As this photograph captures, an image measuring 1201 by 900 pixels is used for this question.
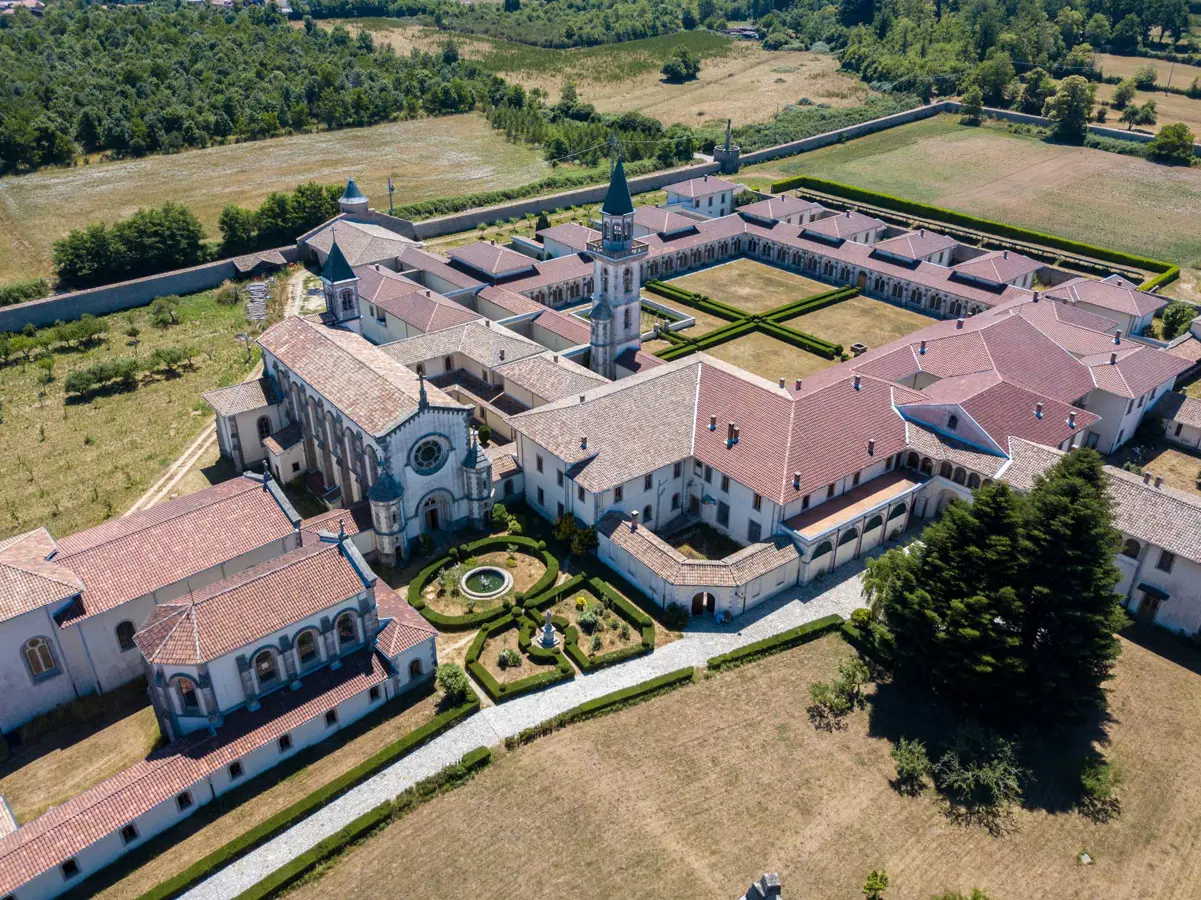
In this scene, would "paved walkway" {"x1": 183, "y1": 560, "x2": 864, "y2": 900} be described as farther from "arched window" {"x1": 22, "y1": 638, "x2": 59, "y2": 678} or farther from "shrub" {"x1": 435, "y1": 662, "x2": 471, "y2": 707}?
"arched window" {"x1": 22, "y1": 638, "x2": 59, "y2": 678}

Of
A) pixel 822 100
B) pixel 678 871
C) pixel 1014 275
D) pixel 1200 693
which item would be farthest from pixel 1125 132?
pixel 678 871

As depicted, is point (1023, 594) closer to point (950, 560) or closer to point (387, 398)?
point (950, 560)

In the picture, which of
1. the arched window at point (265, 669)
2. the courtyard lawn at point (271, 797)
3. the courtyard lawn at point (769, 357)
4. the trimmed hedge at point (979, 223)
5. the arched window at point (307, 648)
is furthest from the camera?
the trimmed hedge at point (979, 223)

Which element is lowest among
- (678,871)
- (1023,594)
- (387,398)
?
(678,871)

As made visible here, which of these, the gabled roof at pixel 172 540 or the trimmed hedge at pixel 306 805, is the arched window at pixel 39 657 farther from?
the trimmed hedge at pixel 306 805

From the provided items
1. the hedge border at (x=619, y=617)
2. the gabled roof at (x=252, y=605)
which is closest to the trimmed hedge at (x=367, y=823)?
the hedge border at (x=619, y=617)

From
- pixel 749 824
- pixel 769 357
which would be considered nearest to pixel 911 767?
pixel 749 824
